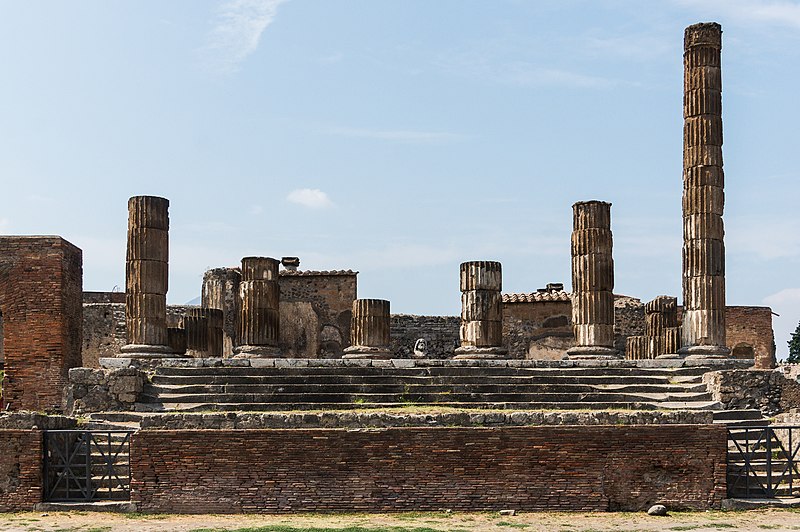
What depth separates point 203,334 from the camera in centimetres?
2105

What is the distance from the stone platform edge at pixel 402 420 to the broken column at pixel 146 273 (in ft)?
19.7

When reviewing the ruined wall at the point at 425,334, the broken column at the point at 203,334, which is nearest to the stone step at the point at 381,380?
the broken column at the point at 203,334

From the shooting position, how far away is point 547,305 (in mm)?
29688

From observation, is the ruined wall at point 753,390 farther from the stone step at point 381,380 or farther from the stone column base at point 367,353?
the stone column base at point 367,353

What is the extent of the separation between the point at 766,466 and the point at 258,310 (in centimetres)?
941

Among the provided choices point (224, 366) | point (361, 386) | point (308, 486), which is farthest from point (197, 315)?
point (308, 486)

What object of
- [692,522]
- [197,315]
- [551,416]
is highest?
[197,315]

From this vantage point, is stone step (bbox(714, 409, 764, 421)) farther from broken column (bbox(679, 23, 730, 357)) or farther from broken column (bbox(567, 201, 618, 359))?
broken column (bbox(567, 201, 618, 359))

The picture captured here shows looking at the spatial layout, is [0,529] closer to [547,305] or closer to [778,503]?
[778,503]

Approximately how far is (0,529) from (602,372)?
364 inches

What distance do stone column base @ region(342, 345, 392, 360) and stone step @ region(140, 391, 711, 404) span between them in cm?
438

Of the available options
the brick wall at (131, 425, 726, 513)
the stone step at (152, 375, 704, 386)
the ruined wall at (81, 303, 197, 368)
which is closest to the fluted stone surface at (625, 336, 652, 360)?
the stone step at (152, 375, 704, 386)

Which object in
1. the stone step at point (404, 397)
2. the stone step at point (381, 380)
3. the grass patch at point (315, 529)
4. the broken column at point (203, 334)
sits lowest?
the grass patch at point (315, 529)

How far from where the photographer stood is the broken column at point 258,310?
1905 centimetres
